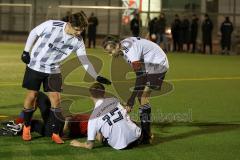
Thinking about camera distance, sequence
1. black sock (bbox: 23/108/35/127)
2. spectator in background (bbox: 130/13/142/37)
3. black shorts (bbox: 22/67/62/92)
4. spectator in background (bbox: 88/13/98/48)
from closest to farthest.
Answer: black shorts (bbox: 22/67/62/92), black sock (bbox: 23/108/35/127), spectator in background (bbox: 130/13/142/37), spectator in background (bbox: 88/13/98/48)

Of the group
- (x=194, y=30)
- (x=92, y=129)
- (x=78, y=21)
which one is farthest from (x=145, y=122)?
(x=194, y=30)

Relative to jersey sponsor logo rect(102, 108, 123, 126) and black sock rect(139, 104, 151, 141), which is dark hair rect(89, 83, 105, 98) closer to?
jersey sponsor logo rect(102, 108, 123, 126)

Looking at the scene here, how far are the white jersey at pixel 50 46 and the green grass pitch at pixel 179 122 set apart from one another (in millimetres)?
1017

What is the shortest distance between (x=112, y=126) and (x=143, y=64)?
1051 mm

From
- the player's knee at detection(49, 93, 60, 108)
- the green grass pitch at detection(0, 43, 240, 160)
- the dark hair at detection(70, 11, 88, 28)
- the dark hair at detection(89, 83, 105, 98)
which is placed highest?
the dark hair at detection(70, 11, 88, 28)

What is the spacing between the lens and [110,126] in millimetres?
7098

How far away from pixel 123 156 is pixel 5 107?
383 centimetres

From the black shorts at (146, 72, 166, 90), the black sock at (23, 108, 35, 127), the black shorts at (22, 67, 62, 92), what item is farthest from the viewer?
the black shorts at (146, 72, 166, 90)

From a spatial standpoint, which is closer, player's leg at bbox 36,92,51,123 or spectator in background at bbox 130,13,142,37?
player's leg at bbox 36,92,51,123

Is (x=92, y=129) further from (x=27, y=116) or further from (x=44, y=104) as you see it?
(x=44, y=104)

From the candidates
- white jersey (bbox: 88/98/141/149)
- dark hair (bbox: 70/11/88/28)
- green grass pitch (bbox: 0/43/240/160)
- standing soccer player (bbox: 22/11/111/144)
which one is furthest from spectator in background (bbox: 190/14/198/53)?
dark hair (bbox: 70/11/88/28)

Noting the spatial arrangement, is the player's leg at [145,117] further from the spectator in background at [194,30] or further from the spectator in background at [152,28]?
the spectator in background at [194,30]

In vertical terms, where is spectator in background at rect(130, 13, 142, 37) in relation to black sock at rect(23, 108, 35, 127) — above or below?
above

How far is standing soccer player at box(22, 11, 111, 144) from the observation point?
7.25 m
